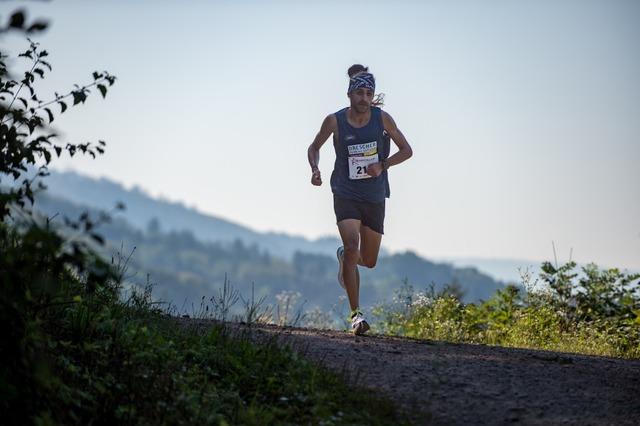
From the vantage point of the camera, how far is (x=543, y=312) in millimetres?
10938

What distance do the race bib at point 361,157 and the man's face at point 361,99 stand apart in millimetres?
358

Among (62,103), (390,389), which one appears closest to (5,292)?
(62,103)

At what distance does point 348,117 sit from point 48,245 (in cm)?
537

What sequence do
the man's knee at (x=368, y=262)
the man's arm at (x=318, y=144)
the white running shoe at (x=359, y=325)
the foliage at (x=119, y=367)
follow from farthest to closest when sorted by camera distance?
1. the man's knee at (x=368, y=262)
2. the man's arm at (x=318, y=144)
3. the white running shoe at (x=359, y=325)
4. the foliage at (x=119, y=367)

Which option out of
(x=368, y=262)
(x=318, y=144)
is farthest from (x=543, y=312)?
(x=318, y=144)

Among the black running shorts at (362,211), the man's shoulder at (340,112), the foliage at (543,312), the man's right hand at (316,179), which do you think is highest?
the man's shoulder at (340,112)

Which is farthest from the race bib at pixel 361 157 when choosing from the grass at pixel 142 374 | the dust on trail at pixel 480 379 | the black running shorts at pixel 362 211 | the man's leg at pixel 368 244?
the grass at pixel 142 374

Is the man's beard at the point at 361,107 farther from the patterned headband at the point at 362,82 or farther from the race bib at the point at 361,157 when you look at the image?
the race bib at the point at 361,157

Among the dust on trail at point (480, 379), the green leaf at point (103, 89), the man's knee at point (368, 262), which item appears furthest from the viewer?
the man's knee at point (368, 262)

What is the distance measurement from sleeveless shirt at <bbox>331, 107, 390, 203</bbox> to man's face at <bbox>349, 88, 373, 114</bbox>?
16cm

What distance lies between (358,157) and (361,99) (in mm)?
562

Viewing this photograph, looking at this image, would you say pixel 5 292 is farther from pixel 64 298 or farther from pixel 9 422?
pixel 64 298

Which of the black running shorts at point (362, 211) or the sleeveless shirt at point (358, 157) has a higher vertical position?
the sleeveless shirt at point (358, 157)

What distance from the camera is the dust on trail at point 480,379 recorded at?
19.3ft
